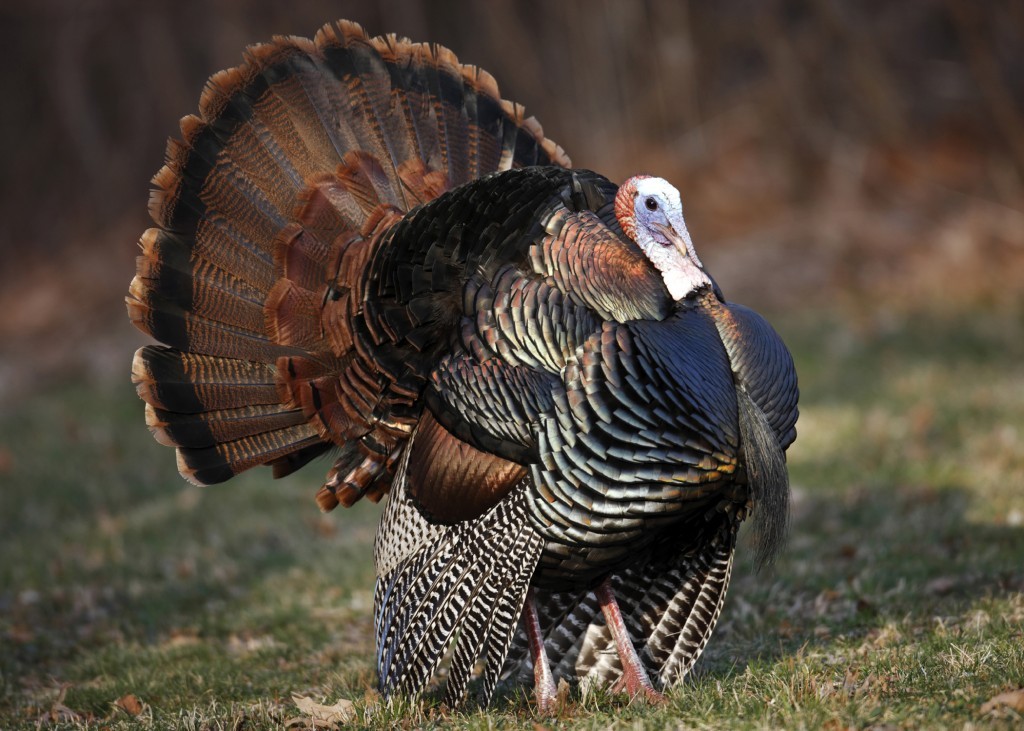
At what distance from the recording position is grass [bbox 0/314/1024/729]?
3.55m

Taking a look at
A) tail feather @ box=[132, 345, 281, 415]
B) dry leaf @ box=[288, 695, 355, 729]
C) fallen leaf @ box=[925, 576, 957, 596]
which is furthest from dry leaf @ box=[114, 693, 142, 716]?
fallen leaf @ box=[925, 576, 957, 596]

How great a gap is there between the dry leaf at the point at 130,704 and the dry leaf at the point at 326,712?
62 centimetres

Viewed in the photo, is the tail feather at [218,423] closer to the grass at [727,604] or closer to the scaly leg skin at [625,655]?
the grass at [727,604]

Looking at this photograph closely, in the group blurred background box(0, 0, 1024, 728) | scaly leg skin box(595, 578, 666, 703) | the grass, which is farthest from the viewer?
blurred background box(0, 0, 1024, 728)

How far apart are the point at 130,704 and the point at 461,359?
1701 millimetres

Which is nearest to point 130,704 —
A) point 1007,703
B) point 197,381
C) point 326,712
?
point 326,712

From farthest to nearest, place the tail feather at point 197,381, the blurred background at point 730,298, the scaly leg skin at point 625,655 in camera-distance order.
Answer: the blurred background at point 730,298
the tail feather at point 197,381
the scaly leg skin at point 625,655

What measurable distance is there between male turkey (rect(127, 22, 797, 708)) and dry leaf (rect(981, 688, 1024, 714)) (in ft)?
2.35

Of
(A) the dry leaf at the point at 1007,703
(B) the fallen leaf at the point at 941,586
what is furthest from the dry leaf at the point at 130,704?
(B) the fallen leaf at the point at 941,586

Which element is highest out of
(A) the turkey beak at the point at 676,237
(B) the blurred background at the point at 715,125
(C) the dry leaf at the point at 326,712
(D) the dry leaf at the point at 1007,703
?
(B) the blurred background at the point at 715,125

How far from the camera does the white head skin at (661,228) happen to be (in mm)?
3553

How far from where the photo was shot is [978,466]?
6113 mm

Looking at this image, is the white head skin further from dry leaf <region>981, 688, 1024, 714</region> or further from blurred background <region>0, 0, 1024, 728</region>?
dry leaf <region>981, 688, 1024, 714</region>

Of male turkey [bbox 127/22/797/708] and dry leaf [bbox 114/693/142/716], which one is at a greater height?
male turkey [bbox 127/22/797/708]
